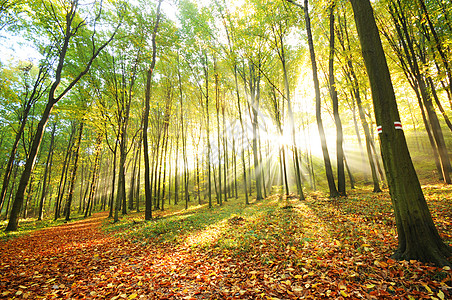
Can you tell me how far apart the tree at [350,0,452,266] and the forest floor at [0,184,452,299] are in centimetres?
38

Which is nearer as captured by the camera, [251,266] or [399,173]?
[399,173]

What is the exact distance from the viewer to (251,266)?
3805 mm

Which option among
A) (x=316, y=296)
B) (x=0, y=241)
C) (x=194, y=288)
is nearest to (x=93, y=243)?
(x=0, y=241)

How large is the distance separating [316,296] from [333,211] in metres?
5.38

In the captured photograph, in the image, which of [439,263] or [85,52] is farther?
[85,52]

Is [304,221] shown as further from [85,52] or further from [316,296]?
[85,52]

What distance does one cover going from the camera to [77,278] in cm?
385

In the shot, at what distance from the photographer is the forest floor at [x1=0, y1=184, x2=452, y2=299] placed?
266cm

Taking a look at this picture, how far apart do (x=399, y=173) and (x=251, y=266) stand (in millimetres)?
3681

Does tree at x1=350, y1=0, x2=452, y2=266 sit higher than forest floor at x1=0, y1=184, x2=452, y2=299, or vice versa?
tree at x1=350, y1=0, x2=452, y2=266

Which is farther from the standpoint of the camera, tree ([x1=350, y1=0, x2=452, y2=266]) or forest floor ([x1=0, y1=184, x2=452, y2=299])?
tree ([x1=350, y1=0, x2=452, y2=266])

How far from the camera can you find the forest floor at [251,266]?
2656 millimetres

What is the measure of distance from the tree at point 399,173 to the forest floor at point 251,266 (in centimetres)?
38

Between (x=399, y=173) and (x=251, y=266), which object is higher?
(x=399, y=173)
